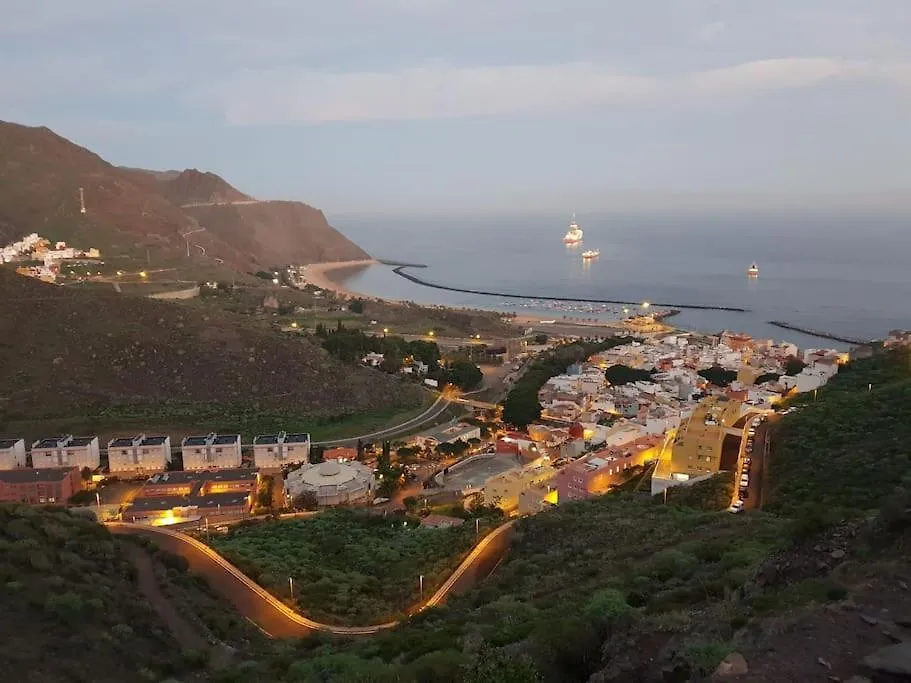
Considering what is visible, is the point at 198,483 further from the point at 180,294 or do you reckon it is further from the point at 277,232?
the point at 277,232

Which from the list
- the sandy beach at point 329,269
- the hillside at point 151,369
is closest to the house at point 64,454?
the hillside at point 151,369

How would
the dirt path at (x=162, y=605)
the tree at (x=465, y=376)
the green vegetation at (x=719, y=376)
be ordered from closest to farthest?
the dirt path at (x=162, y=605) → the green vegetation at (x=719, y=376) → the tree at (x=465, y=376)

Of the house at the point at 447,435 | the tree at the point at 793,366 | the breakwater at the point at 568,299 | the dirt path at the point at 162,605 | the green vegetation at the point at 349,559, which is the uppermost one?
the breakwater at the point at 568,299

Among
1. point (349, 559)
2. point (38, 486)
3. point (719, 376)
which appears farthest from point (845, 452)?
point (38, 486)

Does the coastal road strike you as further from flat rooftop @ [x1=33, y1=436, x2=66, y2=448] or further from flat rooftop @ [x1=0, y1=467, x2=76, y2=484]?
flat rooftop @ [x1=33, y1=436, x2=66, y2=448]

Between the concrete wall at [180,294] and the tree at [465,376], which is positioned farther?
the concrete wall at [180,294]

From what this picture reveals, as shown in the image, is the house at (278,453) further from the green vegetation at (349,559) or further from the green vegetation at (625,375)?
the green vegetation at (625,375)

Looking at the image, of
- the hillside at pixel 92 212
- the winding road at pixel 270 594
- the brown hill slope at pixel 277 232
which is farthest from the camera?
the brown hill slope at pixel 277 232
